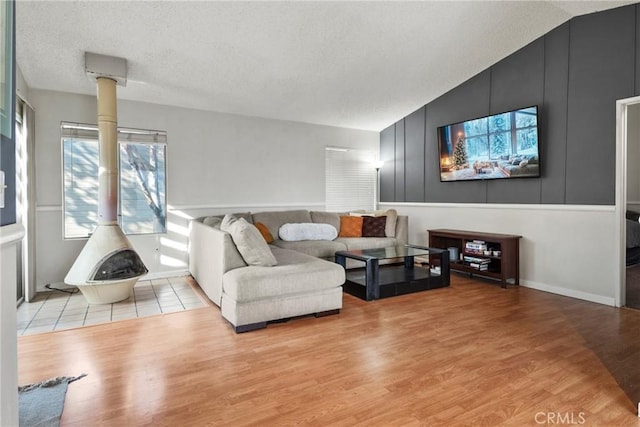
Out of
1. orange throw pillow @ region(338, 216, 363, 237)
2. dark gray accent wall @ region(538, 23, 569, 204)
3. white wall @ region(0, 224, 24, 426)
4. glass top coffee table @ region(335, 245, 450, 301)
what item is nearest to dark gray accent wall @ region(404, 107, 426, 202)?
orange throw pillow @ region(338, 216, 363, 237)

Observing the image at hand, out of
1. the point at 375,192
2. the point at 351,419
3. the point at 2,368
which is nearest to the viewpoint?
the point at 2,368

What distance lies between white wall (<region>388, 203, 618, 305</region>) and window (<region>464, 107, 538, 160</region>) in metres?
0.65

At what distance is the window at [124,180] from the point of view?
4.11m

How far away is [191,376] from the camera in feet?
6.79

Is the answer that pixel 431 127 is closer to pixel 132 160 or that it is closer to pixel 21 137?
pixel 132 160

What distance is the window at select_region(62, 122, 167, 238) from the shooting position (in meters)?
4.11

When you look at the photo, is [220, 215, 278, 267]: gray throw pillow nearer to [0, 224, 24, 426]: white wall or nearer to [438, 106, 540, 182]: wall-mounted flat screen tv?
[0, 224, 24, 426]: white wall

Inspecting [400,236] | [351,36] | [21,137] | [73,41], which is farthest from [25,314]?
[400,236]

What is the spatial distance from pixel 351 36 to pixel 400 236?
2752 millimetres

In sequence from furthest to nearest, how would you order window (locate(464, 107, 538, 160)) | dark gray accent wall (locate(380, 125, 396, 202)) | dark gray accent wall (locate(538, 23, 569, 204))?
dark gray accent wall (locate(380, 125, 396, 202))
window (locate(464, 107, 538, 160))
dark gray accent wall (locate(538, 23, 569, 204))

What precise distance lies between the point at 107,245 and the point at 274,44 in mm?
2473

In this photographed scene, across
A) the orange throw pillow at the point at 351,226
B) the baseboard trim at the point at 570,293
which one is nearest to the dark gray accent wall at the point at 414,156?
the orange throw pillow at the point at 351,226

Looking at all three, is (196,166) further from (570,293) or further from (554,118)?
(570,293)
